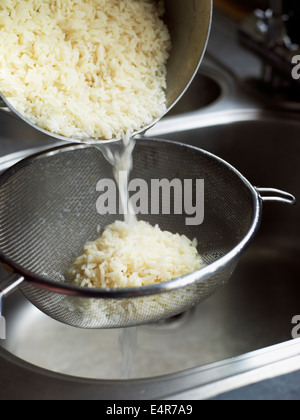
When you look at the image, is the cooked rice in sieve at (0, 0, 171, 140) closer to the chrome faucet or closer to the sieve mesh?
the sieve mesh

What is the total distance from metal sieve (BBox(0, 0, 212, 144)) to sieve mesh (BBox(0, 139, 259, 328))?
125 millimetres

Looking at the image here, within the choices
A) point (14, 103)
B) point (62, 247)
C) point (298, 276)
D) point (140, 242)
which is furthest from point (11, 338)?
point (298, 276)

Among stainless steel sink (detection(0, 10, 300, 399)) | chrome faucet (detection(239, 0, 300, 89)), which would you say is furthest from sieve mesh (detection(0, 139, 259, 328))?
chrome faucet (detection(239, 0, 300, 89))

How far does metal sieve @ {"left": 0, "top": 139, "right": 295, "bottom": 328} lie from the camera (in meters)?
0.77

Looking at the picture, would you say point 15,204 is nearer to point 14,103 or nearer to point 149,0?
point 14,103

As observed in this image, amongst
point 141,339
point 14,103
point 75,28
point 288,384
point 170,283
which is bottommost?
point 141,339

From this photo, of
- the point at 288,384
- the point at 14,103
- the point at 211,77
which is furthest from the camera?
the point at 211,77

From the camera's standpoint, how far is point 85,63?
856 millimetres

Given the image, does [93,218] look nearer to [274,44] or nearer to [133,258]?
[133,258]

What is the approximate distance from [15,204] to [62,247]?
0.37 feet

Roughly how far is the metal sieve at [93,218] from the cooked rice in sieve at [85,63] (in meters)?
0.15

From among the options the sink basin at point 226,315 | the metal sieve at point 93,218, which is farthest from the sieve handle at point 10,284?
the sink basin at point 226,315

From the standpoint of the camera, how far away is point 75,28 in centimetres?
85
